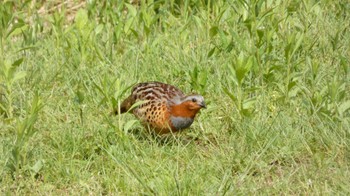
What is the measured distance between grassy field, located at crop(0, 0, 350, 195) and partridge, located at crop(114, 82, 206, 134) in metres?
0.10

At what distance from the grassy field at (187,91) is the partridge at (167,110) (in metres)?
0.10

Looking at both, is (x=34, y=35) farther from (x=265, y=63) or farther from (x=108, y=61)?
(x=265, y=63)

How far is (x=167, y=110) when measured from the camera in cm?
655

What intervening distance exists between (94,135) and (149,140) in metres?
0.41

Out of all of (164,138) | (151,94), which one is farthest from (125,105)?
(164,138)

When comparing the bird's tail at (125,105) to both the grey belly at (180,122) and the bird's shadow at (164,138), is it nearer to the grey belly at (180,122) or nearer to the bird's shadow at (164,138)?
the bird's shadow at (164,138)

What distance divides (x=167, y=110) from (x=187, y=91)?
3.13ft

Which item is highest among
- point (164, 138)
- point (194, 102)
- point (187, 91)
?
point (194, 102)

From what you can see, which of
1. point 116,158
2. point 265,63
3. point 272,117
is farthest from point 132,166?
point 265,63

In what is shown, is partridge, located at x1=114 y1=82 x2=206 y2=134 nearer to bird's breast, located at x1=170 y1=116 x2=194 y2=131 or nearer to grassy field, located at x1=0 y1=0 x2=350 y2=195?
bird's breast, located at x1=170 y1=116 x2=194 y2=131

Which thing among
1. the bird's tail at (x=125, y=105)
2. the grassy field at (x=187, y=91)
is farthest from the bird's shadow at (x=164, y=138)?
the bird's tail at (x=125, y=105)

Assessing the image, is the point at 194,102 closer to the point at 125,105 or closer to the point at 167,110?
the point at 167,110

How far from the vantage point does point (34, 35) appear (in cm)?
830

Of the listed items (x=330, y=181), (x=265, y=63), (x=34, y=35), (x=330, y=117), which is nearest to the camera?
(x=330, y=181)
